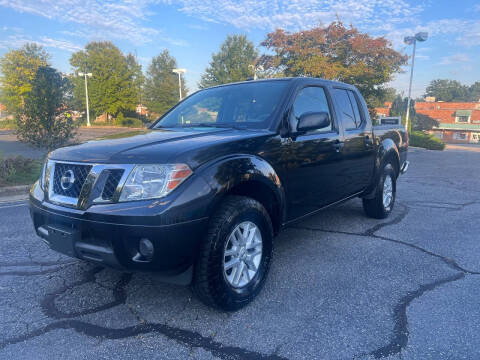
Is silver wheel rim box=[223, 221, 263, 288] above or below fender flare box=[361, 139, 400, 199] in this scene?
below

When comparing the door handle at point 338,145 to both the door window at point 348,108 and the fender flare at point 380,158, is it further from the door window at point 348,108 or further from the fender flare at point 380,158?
the fender flare at point 380,158

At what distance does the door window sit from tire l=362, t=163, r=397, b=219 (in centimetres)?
97

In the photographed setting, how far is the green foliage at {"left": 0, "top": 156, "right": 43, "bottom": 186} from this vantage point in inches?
292

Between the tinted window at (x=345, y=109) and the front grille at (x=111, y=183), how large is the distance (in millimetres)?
2745

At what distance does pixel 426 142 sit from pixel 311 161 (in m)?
22.3

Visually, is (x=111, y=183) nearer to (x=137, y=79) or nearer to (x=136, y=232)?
(x=136, y=232)

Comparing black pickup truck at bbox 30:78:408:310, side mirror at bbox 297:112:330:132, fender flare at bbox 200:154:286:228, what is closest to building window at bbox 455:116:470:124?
black pickup truck at bbox 30:78:408:310

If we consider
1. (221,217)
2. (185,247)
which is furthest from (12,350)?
(221,217)

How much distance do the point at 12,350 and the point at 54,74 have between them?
8.32m

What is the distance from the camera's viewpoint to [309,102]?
3.60 meters

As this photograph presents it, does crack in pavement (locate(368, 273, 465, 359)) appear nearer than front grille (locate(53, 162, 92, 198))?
Yes

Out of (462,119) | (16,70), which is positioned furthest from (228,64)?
(462,119)

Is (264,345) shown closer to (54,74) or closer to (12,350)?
(12,350)

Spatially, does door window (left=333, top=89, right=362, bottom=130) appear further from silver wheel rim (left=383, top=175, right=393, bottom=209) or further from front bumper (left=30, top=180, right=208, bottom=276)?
front bumper (left=30, top=180, right=208, bottom=276)
